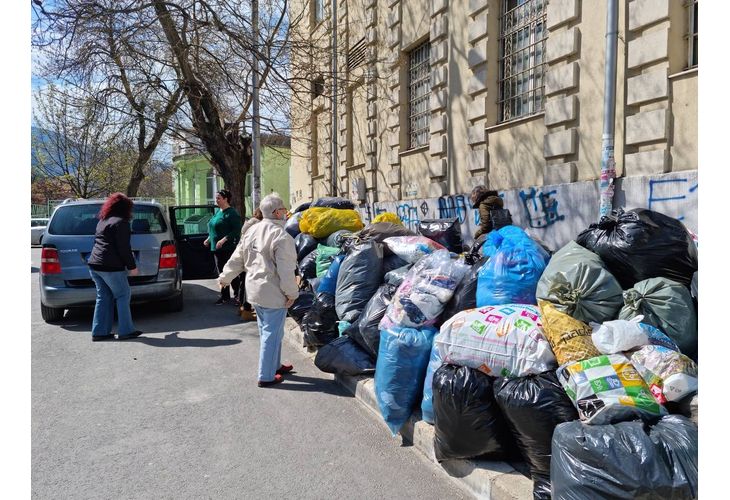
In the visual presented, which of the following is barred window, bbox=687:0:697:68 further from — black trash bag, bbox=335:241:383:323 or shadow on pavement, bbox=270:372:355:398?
shadow on pavement, bbox=270:372:355:398

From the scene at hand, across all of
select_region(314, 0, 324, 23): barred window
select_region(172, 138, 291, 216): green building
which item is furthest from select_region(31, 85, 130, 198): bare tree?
select_region(314, 0, 324, 23): barred window

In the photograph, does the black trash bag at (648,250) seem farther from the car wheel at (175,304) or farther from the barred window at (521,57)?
the car wheel at (175,304)

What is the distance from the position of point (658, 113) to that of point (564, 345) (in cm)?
353

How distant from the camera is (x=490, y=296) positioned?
369 centimetres

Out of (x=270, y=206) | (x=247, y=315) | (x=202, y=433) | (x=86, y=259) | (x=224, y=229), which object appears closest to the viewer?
(x=202, y=433)

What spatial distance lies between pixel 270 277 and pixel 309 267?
6.61 ft

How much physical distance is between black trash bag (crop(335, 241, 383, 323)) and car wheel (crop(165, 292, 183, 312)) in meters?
3.47

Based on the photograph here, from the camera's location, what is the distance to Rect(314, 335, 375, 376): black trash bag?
4480 mm

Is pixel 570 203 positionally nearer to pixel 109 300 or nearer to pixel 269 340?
pixel 269 340

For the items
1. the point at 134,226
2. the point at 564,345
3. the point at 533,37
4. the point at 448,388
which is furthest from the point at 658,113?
the point at 134,226

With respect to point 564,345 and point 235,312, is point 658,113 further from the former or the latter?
point 235,312

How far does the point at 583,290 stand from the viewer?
318 centimetres

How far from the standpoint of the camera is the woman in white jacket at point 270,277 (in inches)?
181

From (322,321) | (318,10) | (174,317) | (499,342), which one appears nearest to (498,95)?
(322,321)
